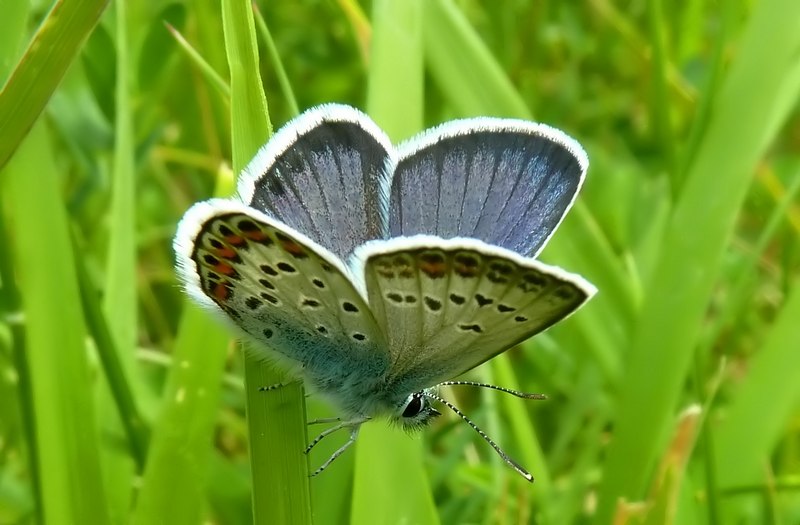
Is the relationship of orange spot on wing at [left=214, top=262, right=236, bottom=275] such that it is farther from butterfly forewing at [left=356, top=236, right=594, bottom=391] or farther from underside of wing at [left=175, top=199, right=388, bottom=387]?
butterfly forewing at [left=356, top=236, right=594, bottom=391]

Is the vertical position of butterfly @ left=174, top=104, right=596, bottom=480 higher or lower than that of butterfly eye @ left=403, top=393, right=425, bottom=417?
higher

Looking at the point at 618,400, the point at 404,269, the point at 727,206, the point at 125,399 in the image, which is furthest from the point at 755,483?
the point at 125,399

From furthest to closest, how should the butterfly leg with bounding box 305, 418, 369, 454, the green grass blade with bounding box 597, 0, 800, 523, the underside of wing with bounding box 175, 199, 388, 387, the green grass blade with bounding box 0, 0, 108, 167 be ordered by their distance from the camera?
the green grass blade with bounding box 597, 0, 800, 523, the butterfly leg with bounding box 305, 418, 369, 454, the underside of wing with bounding box 175, 199, 388, 387, the green grass blade with bounding box 0, 0, 108, 167

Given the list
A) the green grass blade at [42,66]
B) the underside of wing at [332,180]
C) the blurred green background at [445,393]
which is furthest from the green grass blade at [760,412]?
the green grass blade at [42,66]

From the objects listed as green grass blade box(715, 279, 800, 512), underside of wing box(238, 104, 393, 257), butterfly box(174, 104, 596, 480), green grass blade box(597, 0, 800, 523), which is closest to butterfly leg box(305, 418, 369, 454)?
butterfly box(174, 104, 596, 480)

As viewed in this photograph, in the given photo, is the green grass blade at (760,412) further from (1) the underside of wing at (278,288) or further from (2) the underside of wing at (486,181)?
(1) the underside of wing at (278,288)

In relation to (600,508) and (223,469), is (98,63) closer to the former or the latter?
(223,469)
